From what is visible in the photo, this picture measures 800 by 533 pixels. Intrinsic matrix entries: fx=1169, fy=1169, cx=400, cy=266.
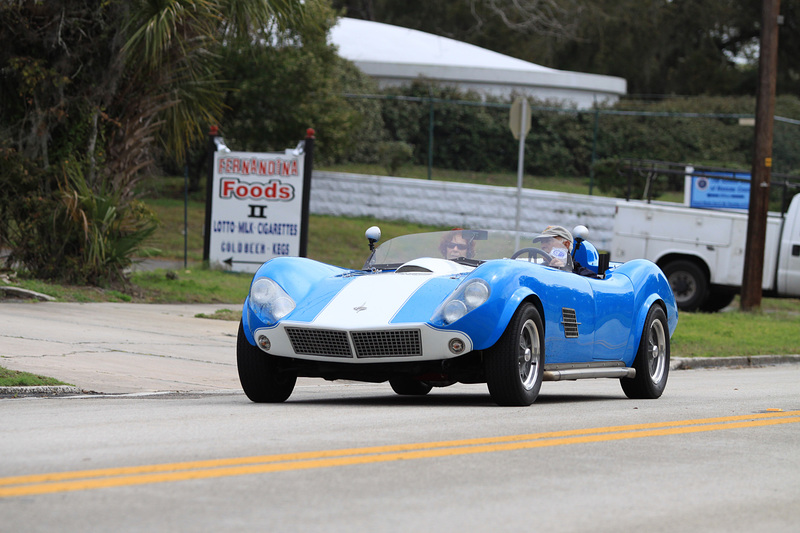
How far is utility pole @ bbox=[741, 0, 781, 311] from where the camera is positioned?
20031 millimetres

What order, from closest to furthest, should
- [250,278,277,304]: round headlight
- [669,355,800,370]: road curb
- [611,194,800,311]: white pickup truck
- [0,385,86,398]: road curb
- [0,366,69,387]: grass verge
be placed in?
1. [250,278,277,304]: round headlight
2. [0,385,86,398]: road curb
3. [0,366,69,387]: grass verge
4. [669,355,800,370]: road curb
5. [611,194,800,311]: white pickup truck

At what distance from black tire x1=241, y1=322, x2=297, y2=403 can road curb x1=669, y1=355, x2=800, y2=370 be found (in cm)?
724

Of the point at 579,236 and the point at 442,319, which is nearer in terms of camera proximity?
the point at 442,319

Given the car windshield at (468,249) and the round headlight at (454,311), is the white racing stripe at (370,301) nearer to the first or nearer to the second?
the round headlight at (454,311)

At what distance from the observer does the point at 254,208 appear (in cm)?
2027

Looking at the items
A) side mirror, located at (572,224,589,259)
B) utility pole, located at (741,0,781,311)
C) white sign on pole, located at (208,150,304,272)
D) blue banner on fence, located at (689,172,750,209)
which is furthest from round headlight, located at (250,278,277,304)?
blue banner on fence, located at (689,172,750,209)

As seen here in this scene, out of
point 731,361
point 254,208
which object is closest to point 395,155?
point 254,208

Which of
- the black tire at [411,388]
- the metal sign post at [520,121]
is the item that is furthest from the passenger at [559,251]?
the metal sign post at [520,121]

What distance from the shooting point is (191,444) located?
5.77 m

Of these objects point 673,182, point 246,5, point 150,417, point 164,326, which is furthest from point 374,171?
point 150,417

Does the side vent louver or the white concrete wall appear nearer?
the side vent louver

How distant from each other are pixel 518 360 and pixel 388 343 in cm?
87

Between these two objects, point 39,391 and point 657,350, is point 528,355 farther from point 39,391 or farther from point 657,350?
point 39,391

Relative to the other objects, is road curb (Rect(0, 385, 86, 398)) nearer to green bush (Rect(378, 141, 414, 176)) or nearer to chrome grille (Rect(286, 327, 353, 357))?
chrome grille (Rect(286, 327, 353, 357))
